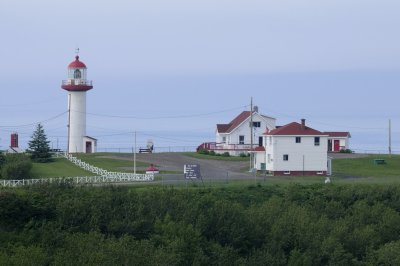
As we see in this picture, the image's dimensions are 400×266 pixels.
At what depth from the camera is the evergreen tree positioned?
63.2m

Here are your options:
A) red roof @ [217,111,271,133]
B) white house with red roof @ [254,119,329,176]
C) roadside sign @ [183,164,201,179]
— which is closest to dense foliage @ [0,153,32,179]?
roadside sign @ [183,164,201,179]

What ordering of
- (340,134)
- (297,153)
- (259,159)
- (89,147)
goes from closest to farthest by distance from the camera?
(297,153) < (259,159) < (89,147) < (340,134)

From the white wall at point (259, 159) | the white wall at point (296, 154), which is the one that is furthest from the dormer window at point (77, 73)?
the white wall at point (296, 154)

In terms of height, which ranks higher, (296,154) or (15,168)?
(296,154)

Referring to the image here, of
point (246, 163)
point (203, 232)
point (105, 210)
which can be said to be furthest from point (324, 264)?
point (246, 163)

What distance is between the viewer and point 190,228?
42.3 metres

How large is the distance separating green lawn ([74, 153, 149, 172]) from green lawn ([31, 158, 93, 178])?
1.43m

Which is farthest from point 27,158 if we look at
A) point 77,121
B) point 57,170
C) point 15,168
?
point 77,121

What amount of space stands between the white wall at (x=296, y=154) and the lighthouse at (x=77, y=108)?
15.4 metres

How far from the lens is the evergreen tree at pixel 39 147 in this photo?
207 feet

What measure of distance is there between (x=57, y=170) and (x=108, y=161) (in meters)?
5.45

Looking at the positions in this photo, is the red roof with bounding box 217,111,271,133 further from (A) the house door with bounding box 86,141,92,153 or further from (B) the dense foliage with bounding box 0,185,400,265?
(B) the dense foliage with bounding box 0,185,400,265

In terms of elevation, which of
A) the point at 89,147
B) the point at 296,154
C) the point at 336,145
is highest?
the point at 336,145

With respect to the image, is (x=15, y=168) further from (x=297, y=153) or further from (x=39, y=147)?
(x=297, y=153)
